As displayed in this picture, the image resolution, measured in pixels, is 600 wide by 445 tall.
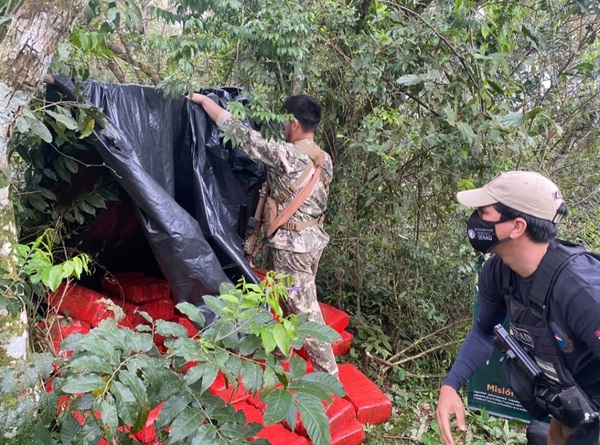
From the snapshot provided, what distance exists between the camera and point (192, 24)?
7.67ft

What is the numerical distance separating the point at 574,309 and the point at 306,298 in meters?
1.61

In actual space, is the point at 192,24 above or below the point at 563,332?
above

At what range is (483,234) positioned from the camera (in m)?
1.88

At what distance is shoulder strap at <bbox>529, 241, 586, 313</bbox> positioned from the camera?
176cm

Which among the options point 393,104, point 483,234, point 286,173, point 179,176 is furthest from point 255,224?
point 483,234

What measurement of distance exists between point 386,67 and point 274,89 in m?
0.74

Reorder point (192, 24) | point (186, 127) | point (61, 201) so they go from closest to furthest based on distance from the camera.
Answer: point (192, 24), point (61, 201), point (186, 127)

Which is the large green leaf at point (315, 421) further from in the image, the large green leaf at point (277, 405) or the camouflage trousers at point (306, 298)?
the camouflage trousers at point (306, 298)

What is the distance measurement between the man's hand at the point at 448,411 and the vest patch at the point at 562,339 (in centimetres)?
48

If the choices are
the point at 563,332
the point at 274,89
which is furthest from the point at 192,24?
the point at 563,332

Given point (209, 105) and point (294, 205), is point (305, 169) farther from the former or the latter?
point (209, 105)

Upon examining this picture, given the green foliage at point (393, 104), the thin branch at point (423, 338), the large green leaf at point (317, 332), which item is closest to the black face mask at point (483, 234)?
the large green leaf at point (317, 332)

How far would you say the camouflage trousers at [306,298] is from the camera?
2.94 metres

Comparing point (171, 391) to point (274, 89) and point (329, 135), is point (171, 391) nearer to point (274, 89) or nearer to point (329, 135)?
point (274, 89)
